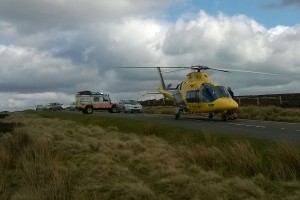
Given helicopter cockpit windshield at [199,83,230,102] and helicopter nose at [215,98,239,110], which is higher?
helicopter cockpit windshield at [199,83,230,102]

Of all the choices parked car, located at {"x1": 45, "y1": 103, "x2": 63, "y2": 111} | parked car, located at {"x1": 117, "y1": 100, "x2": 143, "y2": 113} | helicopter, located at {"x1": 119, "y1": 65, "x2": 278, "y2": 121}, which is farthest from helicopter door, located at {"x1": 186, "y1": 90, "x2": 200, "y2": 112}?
parked car, located at {"x1": 45, "y1": 103, "x2": 63, "y2": 111}

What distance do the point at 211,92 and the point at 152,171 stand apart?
64.7 ft

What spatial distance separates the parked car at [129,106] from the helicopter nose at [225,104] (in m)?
28.2

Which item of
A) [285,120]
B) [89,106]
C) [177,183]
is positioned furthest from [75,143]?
[89,106]

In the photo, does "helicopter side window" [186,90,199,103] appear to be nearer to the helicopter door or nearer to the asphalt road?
the helicopter door

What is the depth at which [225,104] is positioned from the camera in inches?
1209

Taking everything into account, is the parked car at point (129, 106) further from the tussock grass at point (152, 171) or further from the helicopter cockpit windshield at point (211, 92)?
the tussock grass at point (152, 171)

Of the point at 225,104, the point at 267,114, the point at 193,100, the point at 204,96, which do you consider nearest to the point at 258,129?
the point at 225,104

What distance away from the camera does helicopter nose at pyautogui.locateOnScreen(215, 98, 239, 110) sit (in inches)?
1209

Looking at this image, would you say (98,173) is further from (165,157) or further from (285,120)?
(285,120)

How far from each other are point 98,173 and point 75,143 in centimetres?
605

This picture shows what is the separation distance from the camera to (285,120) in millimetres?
30953

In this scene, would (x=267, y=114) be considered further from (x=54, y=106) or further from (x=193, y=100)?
(x=54, y=106)

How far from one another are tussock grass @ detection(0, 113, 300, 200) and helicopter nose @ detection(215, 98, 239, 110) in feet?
42.5
